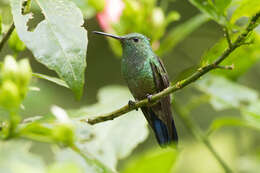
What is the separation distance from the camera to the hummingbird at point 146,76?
2.55 meters

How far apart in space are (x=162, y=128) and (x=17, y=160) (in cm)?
186

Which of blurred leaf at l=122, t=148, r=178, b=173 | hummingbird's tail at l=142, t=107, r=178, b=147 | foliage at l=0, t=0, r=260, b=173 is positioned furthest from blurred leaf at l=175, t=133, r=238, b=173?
blurred leaf at l=122, t=148, r=178, b=173

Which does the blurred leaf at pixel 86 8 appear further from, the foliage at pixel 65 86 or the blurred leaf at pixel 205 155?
the blurred leaf at pixel 205 155

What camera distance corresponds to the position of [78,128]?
1364mm

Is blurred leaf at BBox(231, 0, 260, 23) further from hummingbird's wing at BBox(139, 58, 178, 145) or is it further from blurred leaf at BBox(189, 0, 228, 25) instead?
hummingbird's wing at BBox(139, 58, 178, 145)

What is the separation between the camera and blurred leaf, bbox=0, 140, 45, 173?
76 cm

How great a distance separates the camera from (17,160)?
839mm

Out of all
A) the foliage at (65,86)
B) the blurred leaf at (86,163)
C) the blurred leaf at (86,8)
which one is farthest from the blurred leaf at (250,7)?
the blurred leaf at (86,8)

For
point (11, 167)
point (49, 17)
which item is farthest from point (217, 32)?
point (11, 167)

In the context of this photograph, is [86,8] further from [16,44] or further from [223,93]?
[16,44]

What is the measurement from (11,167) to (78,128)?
1.88 ft

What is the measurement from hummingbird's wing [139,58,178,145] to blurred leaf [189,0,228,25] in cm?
89

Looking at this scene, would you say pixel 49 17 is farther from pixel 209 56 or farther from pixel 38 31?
pixel 209 56

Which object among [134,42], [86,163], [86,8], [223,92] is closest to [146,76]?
[134,42]
